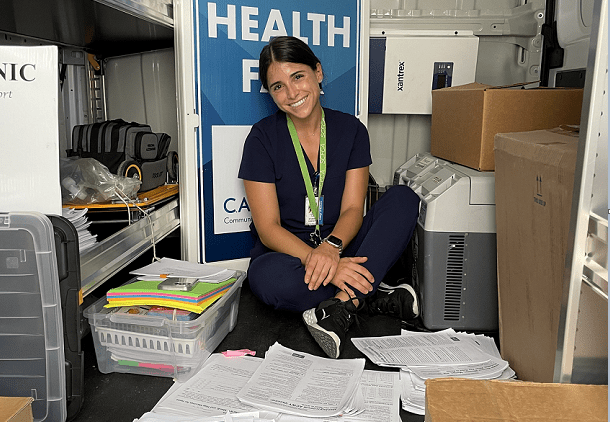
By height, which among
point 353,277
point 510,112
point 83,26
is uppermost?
point 83,26

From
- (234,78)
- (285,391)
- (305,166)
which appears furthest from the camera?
(234,78)

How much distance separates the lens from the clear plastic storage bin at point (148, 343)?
4.31 ft

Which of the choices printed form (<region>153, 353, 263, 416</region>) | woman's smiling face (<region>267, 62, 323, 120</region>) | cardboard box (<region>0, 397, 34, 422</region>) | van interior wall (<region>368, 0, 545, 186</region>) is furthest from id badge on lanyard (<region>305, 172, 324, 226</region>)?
cardboard box (<region>0, 397, 34, 422</region>)

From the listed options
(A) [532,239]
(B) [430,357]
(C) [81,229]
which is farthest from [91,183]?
(A) [532,239]

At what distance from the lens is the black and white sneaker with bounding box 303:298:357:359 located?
4.71 ft

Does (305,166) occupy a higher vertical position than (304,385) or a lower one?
higher

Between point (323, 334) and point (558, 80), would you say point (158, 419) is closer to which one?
point (323, 334)

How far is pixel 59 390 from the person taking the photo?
1.11 metres

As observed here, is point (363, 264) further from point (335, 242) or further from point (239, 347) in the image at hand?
point (239, 347)

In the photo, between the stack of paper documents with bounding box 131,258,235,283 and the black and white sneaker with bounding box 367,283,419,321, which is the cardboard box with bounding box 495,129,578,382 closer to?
the black and white sneaker with bounding box 367,283,419,321

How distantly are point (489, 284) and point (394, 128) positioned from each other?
1141mm

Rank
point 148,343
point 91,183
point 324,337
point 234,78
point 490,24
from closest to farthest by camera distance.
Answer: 1. point 148,343
2. point 324,337
3. point 91,183
4. point 234,78
5. point 490,24

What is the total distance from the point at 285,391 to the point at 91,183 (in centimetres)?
96

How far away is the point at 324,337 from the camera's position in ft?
4.79
